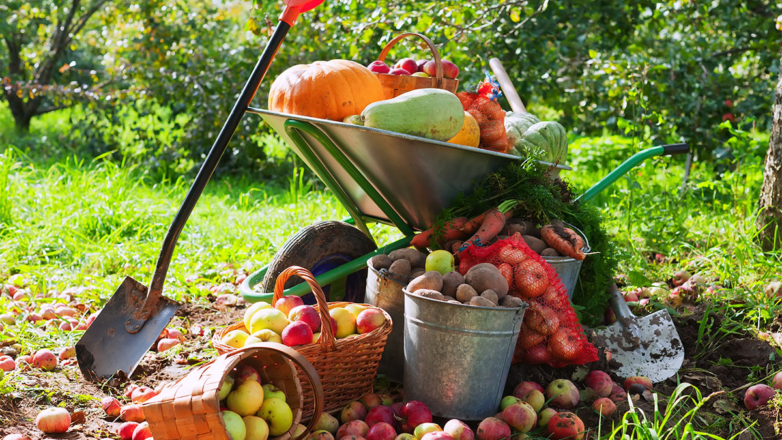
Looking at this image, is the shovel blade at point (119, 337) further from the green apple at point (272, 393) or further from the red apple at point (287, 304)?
the green apple at point (272, 393)

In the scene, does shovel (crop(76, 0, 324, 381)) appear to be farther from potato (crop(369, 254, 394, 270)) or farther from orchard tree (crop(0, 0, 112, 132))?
orchard tree (crop(0, 0, 112, 132))

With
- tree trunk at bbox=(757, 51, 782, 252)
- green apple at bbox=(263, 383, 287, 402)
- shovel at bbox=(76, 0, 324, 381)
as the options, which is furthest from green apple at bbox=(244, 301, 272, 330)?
tree trunk at bbox=(757, 51, 782, 252)

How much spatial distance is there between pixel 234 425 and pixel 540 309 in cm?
111

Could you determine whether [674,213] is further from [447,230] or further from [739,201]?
[447,230]

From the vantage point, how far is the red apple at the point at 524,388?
2.14 m

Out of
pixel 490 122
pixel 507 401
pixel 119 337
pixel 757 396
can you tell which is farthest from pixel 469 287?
pixel 119 337

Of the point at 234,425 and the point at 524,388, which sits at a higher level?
the point at 234,425

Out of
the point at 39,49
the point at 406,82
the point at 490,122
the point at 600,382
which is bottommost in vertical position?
the point at 600,382

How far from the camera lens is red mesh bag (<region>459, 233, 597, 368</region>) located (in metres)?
2.19

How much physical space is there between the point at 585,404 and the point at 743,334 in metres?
1.04

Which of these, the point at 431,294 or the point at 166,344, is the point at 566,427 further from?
the point at 166,344

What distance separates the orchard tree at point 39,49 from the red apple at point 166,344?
178 inches

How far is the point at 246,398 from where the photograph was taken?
68.5 inches

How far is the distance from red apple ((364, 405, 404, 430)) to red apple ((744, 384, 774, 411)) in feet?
4.08
